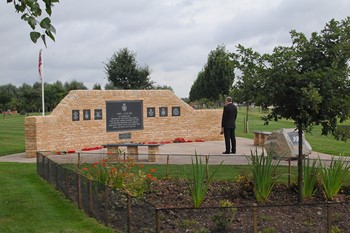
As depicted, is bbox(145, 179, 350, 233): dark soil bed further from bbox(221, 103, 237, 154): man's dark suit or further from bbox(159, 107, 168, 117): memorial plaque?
bbox(159, 107, 168, 117): memorial plaque

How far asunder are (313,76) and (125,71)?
95.0 ft

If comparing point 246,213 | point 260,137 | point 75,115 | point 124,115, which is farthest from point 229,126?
point 246,213

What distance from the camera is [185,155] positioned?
11.4m

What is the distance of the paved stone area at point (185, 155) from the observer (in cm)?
1175

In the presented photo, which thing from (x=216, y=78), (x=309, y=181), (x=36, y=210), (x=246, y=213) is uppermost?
(x=216, y=78)

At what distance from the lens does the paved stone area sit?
A: 1175 centimetres

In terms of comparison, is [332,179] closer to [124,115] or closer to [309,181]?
[309,181]

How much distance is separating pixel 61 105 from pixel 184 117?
6356mm

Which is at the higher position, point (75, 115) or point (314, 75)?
point (314, 75)

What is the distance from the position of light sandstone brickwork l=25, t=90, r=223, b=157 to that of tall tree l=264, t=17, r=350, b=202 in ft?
37.7

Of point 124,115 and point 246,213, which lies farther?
point 124,115

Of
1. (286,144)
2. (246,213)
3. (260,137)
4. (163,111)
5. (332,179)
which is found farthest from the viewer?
(163,111)

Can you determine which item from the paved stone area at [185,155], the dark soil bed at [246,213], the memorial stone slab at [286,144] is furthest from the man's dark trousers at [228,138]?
the dark soil bed at [246,213]

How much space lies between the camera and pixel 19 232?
7.38 meters
